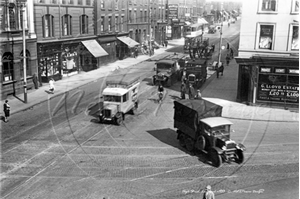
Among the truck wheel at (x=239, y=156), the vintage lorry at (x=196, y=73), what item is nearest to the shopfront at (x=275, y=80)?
the truck wheel at (x=239, y=156)

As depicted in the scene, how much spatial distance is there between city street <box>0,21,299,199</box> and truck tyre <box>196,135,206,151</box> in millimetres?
631

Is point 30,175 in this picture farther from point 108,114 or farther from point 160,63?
point 160,63

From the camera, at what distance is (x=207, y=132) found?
18.3 m

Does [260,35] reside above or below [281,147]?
above

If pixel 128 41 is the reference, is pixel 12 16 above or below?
above

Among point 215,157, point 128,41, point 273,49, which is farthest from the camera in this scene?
point 128,41

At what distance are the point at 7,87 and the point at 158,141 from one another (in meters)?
17.6

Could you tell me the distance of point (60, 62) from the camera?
1642 inches

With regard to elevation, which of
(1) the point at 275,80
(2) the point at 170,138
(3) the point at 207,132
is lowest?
(2) the point at 170,138

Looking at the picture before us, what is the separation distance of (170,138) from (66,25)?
79.8 feet

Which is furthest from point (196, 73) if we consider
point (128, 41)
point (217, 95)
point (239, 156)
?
point (239, 156)

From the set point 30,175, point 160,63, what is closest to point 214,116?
point 30,175

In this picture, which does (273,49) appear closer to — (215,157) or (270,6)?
(270,6)

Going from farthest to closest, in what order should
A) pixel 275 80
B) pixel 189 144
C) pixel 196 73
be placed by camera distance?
pixel 196 73 → pixel 189 144 → pixel 275 80
